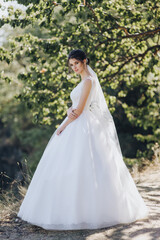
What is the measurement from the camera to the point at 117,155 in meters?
4.19

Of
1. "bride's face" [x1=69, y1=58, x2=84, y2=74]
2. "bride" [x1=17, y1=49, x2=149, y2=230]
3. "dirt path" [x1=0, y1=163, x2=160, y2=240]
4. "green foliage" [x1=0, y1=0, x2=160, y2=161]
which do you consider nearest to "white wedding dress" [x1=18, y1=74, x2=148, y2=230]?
"bride" [x1=17, y1=49, x2=149, y2=230]

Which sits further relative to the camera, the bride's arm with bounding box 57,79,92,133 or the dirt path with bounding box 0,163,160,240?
the bride's arm with bounding box 57,79,92,133

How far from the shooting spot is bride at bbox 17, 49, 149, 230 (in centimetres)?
374

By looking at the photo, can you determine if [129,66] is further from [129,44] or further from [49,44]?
[49,44]

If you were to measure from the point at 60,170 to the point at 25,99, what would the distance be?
3.96 meters

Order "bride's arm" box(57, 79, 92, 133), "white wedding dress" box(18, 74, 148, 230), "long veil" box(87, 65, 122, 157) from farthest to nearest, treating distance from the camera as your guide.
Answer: "long veil" box(87, 65, 122, 157) < "bride's arm" box(57, 79, 92, 133) < "white wedding dress" box(18, 74, 148, 230)

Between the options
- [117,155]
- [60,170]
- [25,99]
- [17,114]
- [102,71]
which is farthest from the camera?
[17,114]

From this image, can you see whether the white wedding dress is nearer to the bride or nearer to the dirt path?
the bride

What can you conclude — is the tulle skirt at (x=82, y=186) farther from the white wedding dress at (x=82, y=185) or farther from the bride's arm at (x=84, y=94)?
the bride's arm at (x=84, y=94)

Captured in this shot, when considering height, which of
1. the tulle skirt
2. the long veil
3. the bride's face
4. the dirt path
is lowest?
the dirt path

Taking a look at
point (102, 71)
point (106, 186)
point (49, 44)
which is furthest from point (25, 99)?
point (106, 186)

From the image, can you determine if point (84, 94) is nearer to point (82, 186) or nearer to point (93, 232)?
point (82, 186)

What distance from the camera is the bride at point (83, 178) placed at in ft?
12.3

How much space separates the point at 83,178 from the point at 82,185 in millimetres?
90
